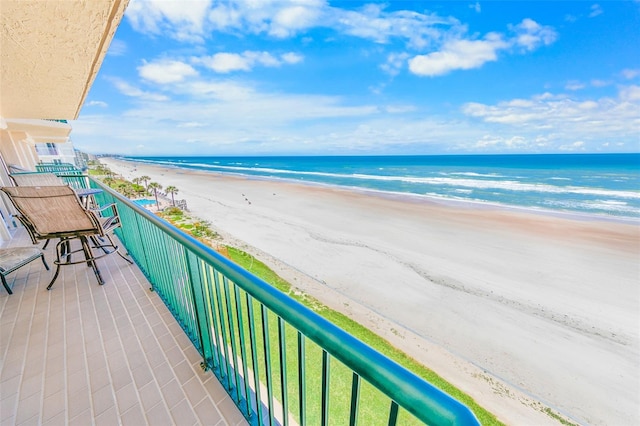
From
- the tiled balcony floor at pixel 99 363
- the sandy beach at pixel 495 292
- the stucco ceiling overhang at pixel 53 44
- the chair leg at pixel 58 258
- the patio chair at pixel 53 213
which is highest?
the stucco ceiling overhang at pixel 53 44

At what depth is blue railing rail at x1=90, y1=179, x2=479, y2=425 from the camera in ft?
2.21

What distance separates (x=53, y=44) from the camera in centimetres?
244

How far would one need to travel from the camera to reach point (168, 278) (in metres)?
2.60

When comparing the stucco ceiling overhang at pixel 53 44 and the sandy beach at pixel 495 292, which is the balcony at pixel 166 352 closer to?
the stucco ceiling overhang at pixel 53 44

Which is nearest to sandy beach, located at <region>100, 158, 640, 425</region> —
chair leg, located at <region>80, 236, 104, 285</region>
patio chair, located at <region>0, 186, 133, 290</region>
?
chair leg, located at <region>80, 236, 104, 285</region>

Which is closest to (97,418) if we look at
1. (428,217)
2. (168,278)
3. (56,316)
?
(168,278)

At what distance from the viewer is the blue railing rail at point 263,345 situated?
2.21 ft

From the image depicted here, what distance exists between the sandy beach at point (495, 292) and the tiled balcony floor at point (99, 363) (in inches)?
214

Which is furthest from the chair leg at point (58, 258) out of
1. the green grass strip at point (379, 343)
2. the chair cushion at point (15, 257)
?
the green grass strip at point (379, 343)

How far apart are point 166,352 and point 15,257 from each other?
9.12ft

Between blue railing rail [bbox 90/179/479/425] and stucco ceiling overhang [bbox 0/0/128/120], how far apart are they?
161 centimetres

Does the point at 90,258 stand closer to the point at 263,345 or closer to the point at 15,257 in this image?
the point at 15,257

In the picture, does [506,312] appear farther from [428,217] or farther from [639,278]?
[428,217]

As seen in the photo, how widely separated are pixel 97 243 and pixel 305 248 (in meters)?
8.99
